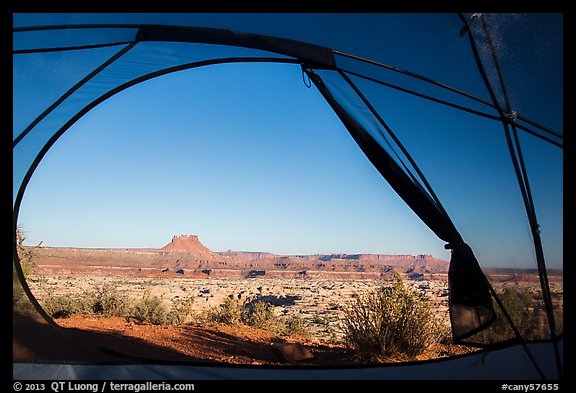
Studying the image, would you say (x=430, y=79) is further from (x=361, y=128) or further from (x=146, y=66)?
(x=146, y=66)

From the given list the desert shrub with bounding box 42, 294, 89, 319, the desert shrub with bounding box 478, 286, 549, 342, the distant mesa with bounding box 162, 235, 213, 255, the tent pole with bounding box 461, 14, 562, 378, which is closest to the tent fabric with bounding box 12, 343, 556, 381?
the desert shrub with bounding box 478, 286, 549, 342

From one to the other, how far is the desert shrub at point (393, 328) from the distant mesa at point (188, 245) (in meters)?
77.7

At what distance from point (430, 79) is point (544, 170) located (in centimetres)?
119

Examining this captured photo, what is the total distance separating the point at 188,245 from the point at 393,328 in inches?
3208

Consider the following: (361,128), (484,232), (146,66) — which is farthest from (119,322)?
(484,232)

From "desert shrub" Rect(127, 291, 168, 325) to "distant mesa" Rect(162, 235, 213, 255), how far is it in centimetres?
7360

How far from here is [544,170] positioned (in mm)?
3826

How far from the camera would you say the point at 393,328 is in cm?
620

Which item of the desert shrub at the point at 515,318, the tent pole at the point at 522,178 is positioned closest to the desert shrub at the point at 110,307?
the desert shrub at the point at 515,318

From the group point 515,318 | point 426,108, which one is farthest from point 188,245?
point 515,318

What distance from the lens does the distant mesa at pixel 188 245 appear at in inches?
3305

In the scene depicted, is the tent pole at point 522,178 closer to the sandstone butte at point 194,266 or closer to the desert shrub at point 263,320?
the desert shrub at point 263,320

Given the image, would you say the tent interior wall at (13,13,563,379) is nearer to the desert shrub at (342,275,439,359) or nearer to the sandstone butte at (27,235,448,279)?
the desert shrub at (342,275,439,359)

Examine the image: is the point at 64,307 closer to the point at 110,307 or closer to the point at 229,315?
the point at 110,307
